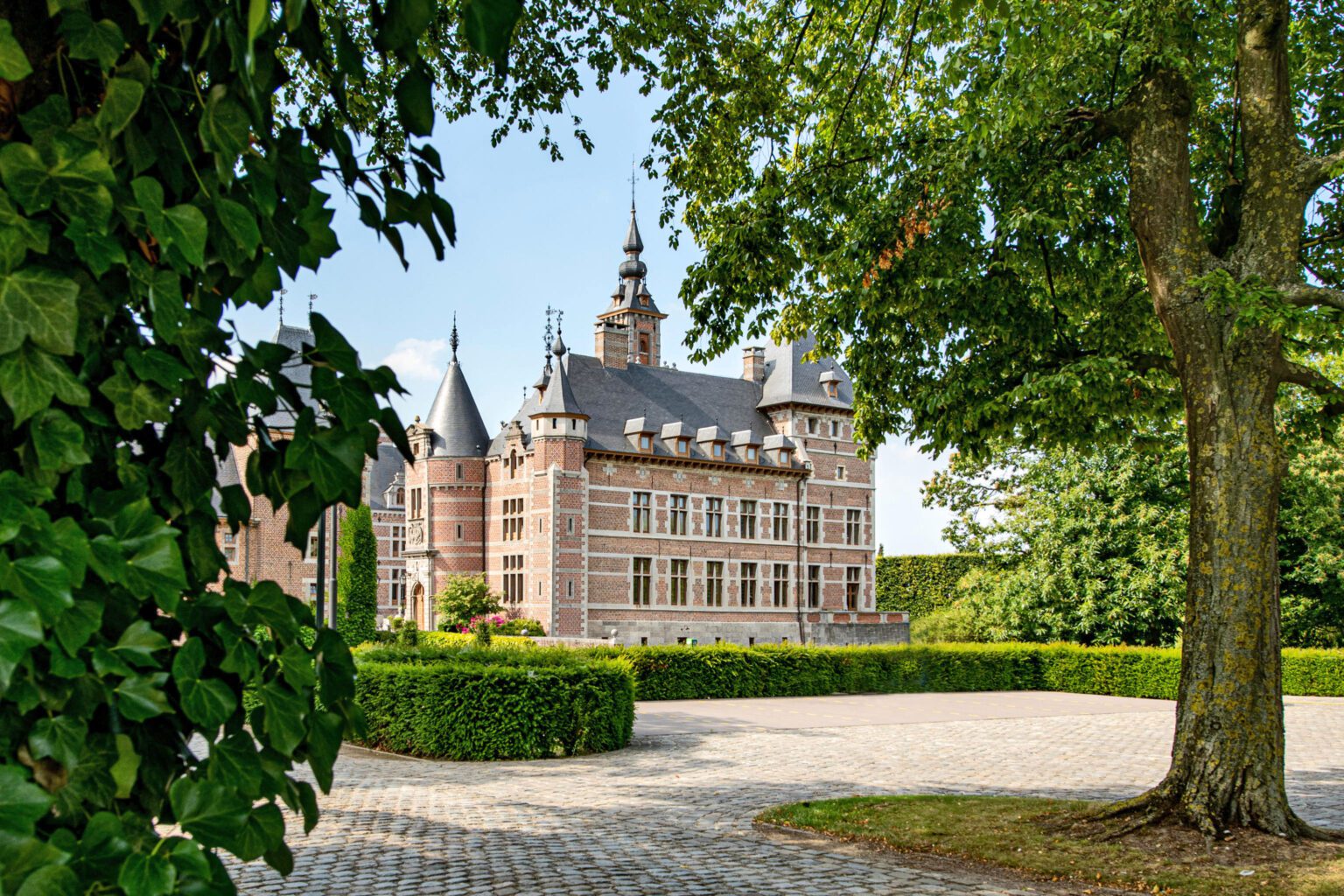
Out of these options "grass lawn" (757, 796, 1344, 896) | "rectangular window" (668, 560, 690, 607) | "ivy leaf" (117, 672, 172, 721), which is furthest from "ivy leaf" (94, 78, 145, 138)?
"rectangular window" (668, 560, 690, 607)

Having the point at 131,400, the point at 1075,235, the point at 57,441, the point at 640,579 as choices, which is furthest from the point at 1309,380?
the point at 640,579

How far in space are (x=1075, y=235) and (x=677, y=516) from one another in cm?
3034

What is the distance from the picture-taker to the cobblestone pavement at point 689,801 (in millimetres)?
7027

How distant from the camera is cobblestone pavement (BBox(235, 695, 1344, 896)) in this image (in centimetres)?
703

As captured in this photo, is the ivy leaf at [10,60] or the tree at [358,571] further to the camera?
the tree at [358,571]

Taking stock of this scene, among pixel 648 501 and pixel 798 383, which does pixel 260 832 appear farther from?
pixel 798 383

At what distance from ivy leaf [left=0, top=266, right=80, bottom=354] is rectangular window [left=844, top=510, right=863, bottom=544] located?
44387mm

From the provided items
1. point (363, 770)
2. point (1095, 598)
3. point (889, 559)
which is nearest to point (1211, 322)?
point (363, 770)

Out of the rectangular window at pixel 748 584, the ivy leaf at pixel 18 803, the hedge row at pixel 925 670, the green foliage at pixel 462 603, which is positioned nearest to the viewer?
the ivy leaf at pixel 18 803

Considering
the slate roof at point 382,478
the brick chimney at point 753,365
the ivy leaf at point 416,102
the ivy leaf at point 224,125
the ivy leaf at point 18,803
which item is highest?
the brick chimney at point 753,365

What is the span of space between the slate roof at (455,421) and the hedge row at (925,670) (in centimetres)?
1971

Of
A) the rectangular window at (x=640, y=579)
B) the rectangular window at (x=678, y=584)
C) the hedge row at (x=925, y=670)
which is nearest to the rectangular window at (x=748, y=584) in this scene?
the rectangular window at (x=678, y=584)

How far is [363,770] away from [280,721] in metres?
12.1

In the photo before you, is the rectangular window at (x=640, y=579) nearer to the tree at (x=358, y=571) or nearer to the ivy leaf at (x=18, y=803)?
the tree at (x=358, y=571)
